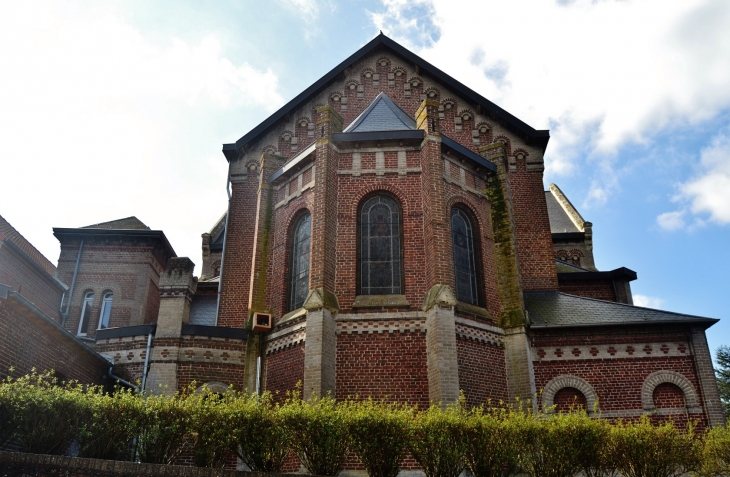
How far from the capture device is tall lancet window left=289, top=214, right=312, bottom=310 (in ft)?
53.7

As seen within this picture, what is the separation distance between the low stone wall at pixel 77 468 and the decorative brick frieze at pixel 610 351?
9761mm

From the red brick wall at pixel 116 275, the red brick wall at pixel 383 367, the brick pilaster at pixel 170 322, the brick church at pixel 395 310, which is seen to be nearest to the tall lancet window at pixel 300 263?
the brick church at pixel 395 310

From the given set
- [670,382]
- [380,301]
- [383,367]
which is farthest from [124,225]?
[670,382]

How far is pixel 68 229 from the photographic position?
24188 mm

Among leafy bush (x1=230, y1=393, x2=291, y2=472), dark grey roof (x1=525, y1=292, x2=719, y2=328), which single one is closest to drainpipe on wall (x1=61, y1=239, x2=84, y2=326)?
leafy bush (x1=230, y1=393, x2=291, y2=472)

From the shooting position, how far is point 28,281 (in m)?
21.4

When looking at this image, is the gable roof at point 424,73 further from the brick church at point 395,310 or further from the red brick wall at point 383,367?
the red brick wall at point 383,367

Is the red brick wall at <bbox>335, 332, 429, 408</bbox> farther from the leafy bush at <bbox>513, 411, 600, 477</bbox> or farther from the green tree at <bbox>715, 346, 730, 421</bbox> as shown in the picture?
the green tree at <bbox>715, 346, 730, 421</bbox>

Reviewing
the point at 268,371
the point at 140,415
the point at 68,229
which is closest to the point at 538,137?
the point at 268,371

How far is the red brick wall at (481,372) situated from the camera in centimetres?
1455

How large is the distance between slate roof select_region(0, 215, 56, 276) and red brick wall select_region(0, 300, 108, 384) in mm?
7772

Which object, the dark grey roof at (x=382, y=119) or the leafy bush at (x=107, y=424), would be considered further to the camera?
the dark grey roof at (x=382, y=119)

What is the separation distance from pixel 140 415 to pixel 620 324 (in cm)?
1263

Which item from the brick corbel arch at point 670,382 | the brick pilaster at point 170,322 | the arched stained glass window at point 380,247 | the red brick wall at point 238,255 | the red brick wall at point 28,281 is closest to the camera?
the brick corbel arch at point 670,382
